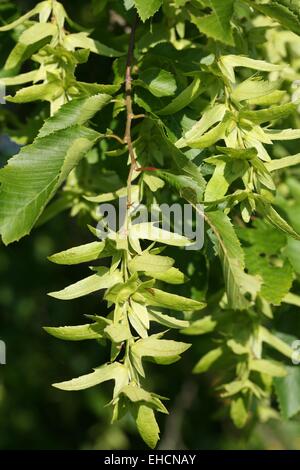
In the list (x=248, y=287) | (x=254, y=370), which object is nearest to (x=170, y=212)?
(x=248, y=287)

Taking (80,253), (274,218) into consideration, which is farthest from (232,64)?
(80,253)

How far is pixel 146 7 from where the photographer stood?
125 centimetres

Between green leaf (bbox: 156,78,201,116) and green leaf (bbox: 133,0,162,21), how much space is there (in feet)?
0.43

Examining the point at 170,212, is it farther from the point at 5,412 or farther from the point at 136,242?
the point at 5,412

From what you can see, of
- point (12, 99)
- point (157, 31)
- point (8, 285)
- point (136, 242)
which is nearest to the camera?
point (136, 242)

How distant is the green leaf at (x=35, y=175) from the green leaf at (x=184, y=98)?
0.43 ft

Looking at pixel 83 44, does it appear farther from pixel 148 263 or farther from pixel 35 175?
pixel 148 263

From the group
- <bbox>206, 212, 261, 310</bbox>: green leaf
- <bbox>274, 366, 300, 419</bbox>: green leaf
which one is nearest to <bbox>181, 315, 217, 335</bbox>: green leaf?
<bbox>274, 366, 300, 419</bbox>: green leaf

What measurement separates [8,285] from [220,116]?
231cm

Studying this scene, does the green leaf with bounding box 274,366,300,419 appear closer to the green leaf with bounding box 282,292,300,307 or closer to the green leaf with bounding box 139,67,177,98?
the green leaf with bounding box 282,292,300,307

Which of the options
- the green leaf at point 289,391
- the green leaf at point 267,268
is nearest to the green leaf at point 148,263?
the green leaf at point 267,268

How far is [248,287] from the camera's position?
1.41 m

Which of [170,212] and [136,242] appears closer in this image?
[136,242]

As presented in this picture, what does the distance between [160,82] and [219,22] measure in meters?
0.26
